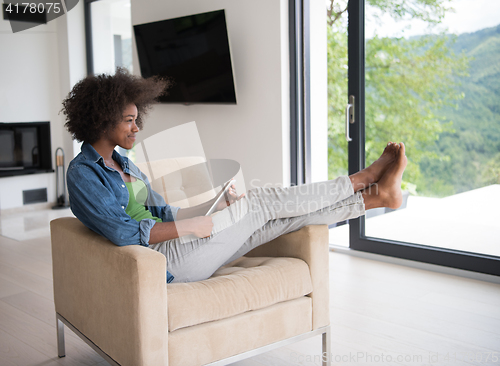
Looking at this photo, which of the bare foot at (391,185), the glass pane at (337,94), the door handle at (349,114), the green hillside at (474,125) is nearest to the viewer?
the bare foot at (391,185)

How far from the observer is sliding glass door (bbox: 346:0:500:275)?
9.46ft

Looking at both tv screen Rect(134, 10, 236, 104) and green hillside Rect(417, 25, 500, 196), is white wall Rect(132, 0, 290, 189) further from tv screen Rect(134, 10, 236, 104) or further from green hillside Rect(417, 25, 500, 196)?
green hillside Rect(417, 25, 500, 196)

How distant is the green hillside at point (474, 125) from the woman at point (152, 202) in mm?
1053

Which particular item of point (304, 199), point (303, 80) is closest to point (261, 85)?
point (303, 80)

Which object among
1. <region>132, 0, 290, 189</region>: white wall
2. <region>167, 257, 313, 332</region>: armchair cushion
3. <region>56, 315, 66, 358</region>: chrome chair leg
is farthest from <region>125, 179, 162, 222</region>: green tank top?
<region>132, 0, 290, 189</region>: white wall

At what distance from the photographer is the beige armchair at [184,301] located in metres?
1.50

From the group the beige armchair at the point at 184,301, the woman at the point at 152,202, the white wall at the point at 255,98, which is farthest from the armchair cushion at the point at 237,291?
the white wall at the point at 255,98

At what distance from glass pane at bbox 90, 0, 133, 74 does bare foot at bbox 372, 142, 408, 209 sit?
3955 millimetres

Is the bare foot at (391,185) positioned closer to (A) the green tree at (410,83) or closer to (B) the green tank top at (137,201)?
(B) the green tank top at (137,201)

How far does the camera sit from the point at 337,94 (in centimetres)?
365

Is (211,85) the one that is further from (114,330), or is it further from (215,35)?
(114,330)

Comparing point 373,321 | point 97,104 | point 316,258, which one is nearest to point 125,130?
point 97,104

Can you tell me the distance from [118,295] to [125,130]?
2.22ft

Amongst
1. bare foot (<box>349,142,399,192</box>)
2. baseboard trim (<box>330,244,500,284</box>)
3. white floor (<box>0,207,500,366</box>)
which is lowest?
white floor (<box>0,207,500,366</box>)
